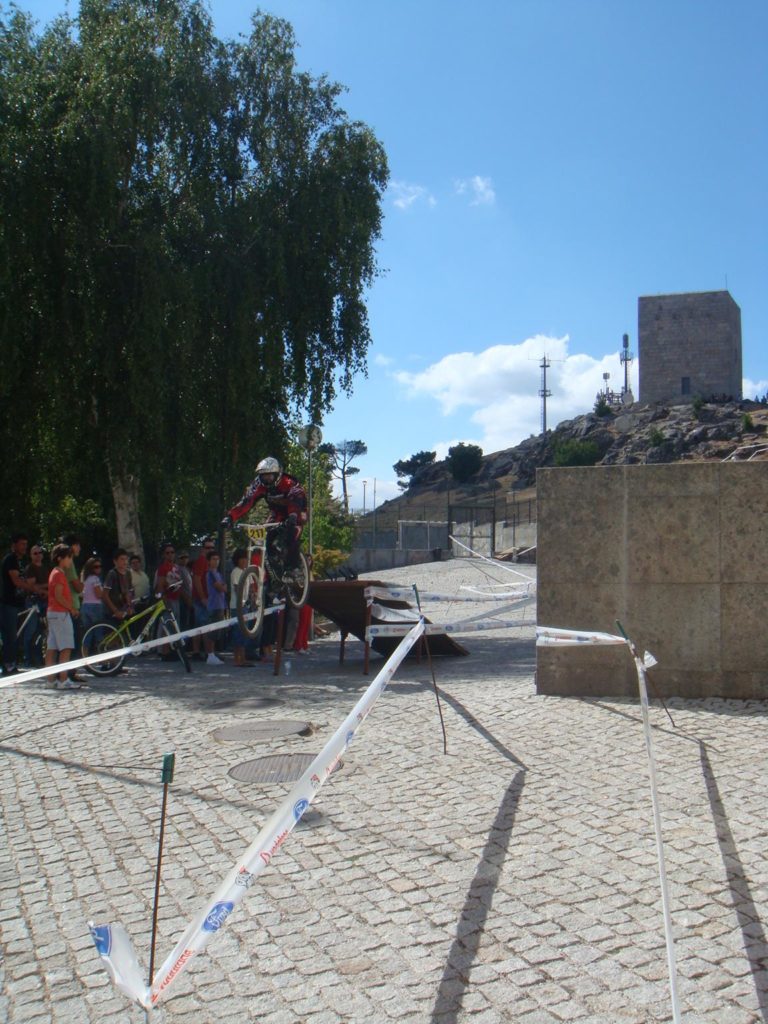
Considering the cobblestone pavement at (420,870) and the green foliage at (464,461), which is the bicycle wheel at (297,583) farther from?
the green foliage at (464,461)

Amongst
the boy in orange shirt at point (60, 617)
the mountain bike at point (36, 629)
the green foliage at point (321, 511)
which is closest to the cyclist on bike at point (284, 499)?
the boy in orange shirt at point (60, 617)

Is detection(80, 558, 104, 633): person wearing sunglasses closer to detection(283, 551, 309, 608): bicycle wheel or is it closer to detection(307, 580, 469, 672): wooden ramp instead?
detection(307, 580, 469, 672): wooden ramp

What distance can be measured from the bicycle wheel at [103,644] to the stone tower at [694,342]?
10057cm

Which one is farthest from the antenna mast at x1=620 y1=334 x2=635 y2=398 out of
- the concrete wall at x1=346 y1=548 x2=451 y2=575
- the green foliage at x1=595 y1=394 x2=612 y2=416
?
the concrete wall at x1=346 y1=548 x2=451 y2=575

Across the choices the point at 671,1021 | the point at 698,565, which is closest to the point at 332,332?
the point at 698,565

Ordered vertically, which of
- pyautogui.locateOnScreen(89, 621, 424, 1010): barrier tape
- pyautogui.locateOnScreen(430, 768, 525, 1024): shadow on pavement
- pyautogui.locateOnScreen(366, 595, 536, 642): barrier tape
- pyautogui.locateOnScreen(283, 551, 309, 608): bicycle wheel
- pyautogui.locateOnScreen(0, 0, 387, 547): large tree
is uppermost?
pyautogui.locateOnScreen(0, 0, 387, 547): large tree

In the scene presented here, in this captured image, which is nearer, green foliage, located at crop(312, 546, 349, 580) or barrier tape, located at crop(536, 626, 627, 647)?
barrier tape, located at crop(536, 626, 627, 647)

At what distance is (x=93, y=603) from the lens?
1330cm

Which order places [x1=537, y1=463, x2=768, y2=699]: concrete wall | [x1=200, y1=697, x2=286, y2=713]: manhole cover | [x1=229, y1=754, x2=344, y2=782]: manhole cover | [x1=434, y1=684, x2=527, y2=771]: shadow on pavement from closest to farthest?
[x1=229, y1=754, x2=344, y2=782]: manhole cover < [x1=434, y1=684, x2=527, y2=771]: shadow on pavement < [x1=537, y1=463, x2=768, y2=699]: concrete wall < [x1=200, y1=697, x2=286, y2=713]: manhole cover

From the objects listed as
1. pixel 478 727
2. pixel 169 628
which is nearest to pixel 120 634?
pixel 169 628

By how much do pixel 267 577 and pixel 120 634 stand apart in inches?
99.7

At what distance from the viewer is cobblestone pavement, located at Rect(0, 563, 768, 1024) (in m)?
3.78

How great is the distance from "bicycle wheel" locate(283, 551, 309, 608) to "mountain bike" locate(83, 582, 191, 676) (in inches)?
78.3

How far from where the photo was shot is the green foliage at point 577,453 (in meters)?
95.2
